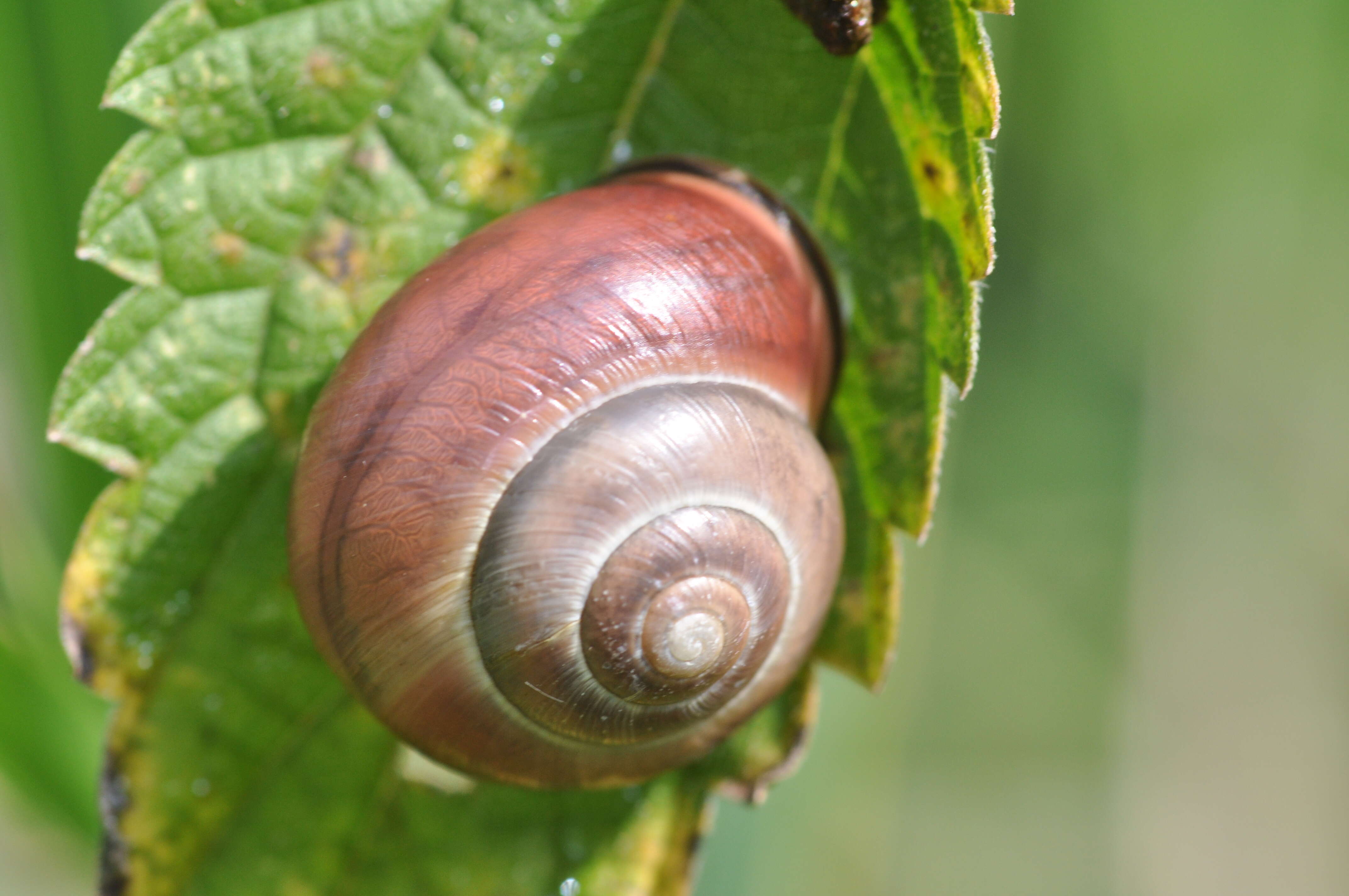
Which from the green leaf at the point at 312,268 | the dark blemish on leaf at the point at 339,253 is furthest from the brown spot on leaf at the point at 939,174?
the dark blemish on leaf at the point at 339,253

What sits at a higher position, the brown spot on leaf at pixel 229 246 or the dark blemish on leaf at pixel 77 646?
the brown spot on leaf at pixel 229 246

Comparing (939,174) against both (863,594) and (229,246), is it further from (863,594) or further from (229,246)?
(229,246)

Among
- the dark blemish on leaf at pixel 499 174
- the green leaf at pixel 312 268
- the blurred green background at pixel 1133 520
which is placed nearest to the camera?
the green leaf at pixel 312 268

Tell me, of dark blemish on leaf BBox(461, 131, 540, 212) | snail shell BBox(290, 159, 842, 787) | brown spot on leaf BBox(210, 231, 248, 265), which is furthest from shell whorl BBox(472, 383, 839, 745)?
brown spot on leaf BBox(210, 231, 248, 265)

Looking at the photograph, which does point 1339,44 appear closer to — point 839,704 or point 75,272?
point 839,704

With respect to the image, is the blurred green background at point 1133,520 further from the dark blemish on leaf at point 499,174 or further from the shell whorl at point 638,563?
the dark blemish on leaf at point 499,174

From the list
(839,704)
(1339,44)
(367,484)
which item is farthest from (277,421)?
(1339,44)

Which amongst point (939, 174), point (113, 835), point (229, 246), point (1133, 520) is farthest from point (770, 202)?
point (1133, 520)
